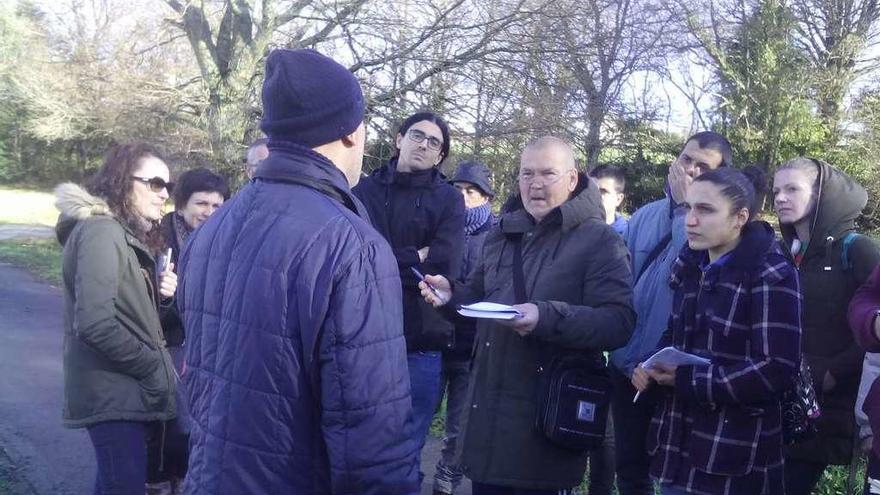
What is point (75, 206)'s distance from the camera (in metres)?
3.37

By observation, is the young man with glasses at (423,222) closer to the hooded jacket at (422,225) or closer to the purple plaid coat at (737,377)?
the hooded jacket at (422,225)

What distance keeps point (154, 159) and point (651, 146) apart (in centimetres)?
1976

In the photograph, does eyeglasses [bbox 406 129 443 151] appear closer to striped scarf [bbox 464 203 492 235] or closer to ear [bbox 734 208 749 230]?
striped scarf [bbox 464 203 492 235]

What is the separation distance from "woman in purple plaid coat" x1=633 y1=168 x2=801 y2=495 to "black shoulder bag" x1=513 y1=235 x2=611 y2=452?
0.20 meters

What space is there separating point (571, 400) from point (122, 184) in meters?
2.14

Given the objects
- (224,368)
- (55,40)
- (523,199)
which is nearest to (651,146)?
(55,40)

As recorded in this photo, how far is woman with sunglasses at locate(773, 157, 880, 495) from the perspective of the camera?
12.0ft

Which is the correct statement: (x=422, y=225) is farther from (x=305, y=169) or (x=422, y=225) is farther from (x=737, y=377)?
(x=305, y=169)

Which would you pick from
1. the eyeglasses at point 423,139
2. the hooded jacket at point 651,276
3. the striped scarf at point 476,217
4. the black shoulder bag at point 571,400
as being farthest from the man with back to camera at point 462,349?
the black shoulder bag at point 571,400

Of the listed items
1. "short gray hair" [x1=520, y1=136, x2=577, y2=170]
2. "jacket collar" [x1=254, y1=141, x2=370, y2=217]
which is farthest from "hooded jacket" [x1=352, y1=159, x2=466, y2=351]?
"jacket collar" [x1=254, y1=141, x2=370, y2=217]

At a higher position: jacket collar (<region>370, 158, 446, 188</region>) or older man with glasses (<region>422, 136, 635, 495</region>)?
jacket collar (<region>370, 158, 446, 188</region>)

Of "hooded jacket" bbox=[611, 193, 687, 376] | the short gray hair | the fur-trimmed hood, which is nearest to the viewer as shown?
the fur-trimmed hood

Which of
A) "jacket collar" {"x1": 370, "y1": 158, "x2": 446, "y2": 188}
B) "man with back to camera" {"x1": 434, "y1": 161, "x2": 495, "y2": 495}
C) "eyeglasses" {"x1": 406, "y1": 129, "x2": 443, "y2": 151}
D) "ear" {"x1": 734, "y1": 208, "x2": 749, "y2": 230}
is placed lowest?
"man with back to camera" {"x1": 434, "y1": 161, "x2": 495, "y2": 495}

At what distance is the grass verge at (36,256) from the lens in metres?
15.1
